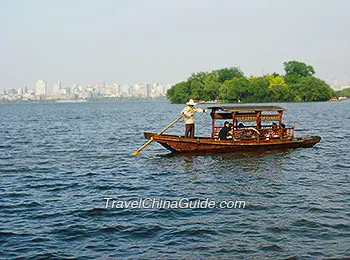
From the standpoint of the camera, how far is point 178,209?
525 inches

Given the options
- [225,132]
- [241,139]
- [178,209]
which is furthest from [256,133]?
[178,209]

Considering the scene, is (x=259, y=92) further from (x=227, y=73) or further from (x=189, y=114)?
(x=189, y=114)

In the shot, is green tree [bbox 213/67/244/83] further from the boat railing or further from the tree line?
the boat railing

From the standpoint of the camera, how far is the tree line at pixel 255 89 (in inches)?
5187

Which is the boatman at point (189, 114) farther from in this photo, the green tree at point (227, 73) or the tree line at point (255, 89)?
the green tree at point (227, 73)

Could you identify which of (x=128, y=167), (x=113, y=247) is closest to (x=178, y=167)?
(x=128, y=167)

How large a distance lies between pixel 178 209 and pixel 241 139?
11611mm

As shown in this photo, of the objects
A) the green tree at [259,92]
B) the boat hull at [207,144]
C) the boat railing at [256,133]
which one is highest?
the green tree at [259,92]

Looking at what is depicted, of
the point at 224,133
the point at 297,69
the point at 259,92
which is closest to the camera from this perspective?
the point at 224,133

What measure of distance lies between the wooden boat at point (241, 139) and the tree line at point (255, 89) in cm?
10375

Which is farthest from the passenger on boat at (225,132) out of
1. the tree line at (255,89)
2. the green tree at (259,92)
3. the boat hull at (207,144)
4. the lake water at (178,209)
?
the green tree at (259,92)

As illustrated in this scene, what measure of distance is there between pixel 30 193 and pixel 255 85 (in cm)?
12217

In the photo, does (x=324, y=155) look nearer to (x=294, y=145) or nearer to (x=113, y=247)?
(x=294, y=145)

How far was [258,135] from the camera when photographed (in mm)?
24047
